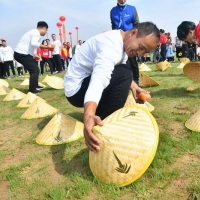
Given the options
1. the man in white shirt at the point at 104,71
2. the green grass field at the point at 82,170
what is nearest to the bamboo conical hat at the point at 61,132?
the green grass field at the point at 82,170

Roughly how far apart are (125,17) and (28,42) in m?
2.45

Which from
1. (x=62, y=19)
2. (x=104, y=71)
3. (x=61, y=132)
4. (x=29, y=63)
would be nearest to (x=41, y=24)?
(x=29, y=63)

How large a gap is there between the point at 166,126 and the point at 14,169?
5.46ft

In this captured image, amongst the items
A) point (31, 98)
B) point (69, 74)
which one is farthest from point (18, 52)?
point (69, 74)

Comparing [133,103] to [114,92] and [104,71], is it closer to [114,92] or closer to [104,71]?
[114,92]

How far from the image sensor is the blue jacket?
438cm

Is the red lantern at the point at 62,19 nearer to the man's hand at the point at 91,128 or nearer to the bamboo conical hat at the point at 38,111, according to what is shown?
the bamboo conical hat at the point at 38,111

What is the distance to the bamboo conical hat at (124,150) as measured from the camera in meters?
1.61

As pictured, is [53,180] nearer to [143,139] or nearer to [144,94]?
[143,139]

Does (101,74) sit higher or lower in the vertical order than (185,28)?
lower

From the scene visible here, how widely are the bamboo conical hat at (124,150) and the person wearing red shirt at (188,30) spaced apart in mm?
2504

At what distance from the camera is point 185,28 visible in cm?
370

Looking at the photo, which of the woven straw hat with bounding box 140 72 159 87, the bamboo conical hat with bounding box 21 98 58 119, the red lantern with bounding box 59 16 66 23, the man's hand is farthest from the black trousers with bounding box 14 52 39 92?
the red lantern with bounding box 59 16 66 23

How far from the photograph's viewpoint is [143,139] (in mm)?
1652
